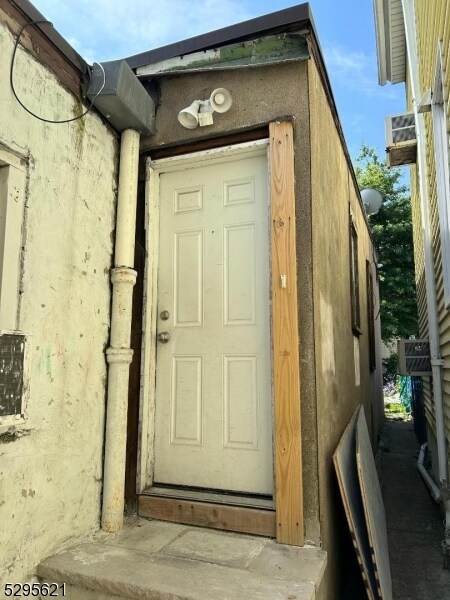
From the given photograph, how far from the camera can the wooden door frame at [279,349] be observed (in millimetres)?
2283

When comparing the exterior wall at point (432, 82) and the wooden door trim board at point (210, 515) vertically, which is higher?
Result: the exterior wall at point (432, 82)

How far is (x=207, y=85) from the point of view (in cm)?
289

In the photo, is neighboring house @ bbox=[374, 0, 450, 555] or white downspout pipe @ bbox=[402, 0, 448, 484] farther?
white downspout pipe @ bbox=[402, 0, 448, 484]

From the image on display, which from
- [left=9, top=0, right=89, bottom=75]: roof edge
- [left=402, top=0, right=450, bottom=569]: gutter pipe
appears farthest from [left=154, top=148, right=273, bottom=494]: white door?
[left=402, top=0, right=450, bottom=569]: gutter pipe

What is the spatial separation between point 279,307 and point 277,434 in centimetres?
71

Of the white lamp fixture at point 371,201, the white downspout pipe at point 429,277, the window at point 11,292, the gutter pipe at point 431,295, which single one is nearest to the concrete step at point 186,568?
the window at point 11,292

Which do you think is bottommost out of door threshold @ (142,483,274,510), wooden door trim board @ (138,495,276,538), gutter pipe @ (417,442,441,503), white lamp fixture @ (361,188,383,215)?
gutter pipe @ (417,442,441,503)

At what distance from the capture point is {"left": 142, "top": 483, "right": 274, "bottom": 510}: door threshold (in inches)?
96.1

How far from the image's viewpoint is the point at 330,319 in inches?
123

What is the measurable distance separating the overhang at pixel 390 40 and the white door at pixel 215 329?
620 centimetres

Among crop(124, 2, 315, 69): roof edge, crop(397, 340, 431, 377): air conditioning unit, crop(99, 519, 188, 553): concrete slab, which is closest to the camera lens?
crop(99, 519, 188, 553): concrete slab

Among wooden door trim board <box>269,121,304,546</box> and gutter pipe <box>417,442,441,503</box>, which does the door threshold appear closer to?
wooden door trim board <box>269,121,304,546</box>

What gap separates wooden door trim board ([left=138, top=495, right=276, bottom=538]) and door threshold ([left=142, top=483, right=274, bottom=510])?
0.09 feet

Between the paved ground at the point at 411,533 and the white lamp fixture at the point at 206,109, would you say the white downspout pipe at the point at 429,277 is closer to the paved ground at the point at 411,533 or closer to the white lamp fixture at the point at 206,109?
the paved ground at the point at 411,533
